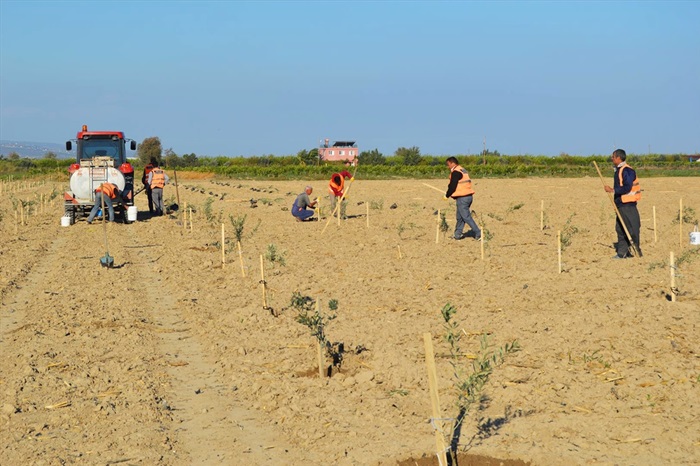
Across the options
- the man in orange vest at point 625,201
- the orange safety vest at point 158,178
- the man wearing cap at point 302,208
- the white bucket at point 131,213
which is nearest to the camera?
the man in orange vest at point 625,201

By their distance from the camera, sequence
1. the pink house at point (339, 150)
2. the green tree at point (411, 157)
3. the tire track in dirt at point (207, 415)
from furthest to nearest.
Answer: the pink house at point (339, 150) → the green tree at point (411, 157) → the tire track in dirt at point (207, 415)

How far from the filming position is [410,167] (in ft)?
208

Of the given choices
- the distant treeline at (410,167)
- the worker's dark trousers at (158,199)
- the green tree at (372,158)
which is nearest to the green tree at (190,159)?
the distant treeline at (410,167)

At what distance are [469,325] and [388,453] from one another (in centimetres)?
328

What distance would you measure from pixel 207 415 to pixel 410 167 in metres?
57.3

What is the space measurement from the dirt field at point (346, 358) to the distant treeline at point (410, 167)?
115 feet

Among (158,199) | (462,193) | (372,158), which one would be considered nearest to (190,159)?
(372,158)

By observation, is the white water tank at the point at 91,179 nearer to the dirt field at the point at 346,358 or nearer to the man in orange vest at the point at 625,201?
the dirt field at the point at 346,358

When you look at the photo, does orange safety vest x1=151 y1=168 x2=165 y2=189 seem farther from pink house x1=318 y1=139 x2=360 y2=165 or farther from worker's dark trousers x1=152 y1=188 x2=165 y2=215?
pink house x1=318 y1=139 x2=360 y2=165

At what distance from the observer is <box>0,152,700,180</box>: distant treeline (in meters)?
57.9

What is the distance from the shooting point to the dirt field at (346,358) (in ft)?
19.1

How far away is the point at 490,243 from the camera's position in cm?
1547

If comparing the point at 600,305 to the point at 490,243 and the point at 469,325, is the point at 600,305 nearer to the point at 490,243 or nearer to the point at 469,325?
the point at 469,325

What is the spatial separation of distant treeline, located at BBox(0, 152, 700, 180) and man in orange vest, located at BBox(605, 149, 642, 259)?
35764 mm
